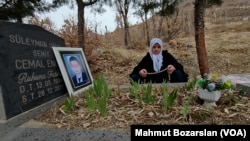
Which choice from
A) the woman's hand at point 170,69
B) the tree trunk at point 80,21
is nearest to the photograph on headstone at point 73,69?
the woman's hand at point 170,69

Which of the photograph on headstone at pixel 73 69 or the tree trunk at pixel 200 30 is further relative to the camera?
the tree trunk at pixel 200 30

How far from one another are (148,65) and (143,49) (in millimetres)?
6231

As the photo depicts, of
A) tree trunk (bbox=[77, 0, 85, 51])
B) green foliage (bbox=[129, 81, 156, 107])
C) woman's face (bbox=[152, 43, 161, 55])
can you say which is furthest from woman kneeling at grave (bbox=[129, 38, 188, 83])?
tree trunk (bbox=[77, 0, 85, 51])

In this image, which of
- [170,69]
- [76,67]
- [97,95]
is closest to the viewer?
[97,95]

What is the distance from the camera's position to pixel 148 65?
3.69m

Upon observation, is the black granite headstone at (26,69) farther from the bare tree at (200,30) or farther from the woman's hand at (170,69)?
the bare tree at (200,30)

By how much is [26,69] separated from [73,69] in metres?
0.68

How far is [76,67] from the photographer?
114 inches

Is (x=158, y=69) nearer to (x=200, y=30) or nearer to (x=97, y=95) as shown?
(x=97, y=95)

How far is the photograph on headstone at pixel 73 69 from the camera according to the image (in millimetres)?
2596

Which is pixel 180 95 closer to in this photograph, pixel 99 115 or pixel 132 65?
pixel 99 115

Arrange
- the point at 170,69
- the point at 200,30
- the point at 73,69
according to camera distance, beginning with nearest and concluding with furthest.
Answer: the point at 73,69 < the point at 170,69 < the point at 200,30

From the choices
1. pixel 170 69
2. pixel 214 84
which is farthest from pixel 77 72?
pixel 214 84

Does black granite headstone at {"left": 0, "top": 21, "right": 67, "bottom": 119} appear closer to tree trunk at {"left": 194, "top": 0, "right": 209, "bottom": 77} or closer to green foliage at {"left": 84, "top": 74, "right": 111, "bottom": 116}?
green foliage at {"left": 84, "top": 74, "right": 111, "bottom": 116}
